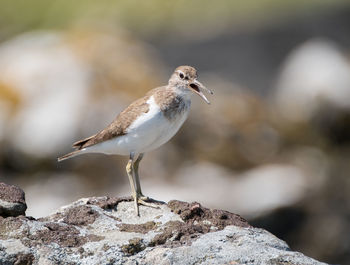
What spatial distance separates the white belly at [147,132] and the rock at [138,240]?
1809 mm

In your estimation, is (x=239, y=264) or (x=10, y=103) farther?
(x=10, y=103)

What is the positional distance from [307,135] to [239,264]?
15687 millimetres

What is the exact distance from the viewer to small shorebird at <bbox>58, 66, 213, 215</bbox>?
10.7 metres

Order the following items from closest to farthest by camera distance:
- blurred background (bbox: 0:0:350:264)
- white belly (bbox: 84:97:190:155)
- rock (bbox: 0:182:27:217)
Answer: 1. rock (bbox: 0:182:27:217)
2. white belly (bbox: 84:97:190:155)
3. blurred background (bbox: 0:0:350:264)

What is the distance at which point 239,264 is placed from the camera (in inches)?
301

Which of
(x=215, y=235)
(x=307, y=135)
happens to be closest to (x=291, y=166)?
(x=307, y=135)

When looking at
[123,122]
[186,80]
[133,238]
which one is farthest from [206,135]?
[133,238]

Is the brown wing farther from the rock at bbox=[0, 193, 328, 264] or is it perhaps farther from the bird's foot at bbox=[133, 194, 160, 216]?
the rock at bbox=[0, 193, 328, 264]

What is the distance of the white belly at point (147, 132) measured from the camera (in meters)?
10.6

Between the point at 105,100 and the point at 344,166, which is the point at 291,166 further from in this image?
the point at 105,100

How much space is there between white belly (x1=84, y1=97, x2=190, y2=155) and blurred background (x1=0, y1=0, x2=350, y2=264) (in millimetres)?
7142

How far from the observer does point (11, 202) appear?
8.51 m

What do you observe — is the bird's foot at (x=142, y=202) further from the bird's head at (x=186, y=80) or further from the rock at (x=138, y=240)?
the bird's head at (x=186, y=80)

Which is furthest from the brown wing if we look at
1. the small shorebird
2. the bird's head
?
the bird's head
